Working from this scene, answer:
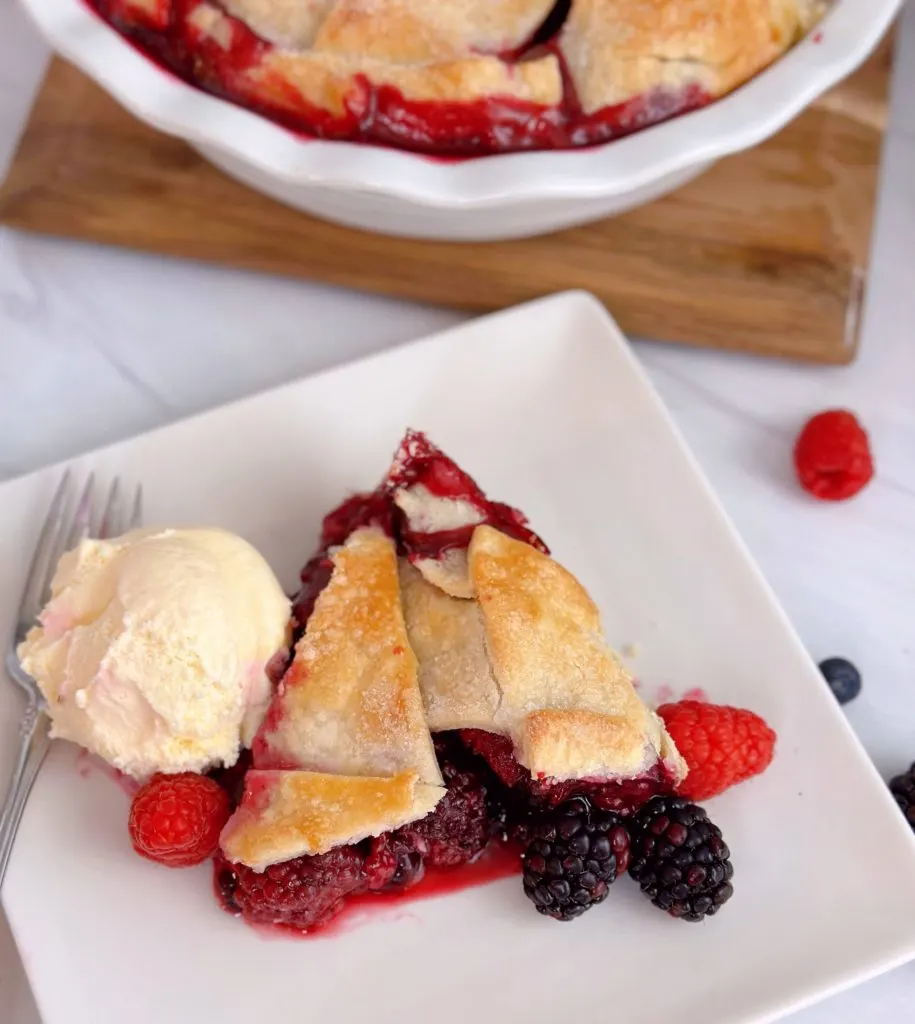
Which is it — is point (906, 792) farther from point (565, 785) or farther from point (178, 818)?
point (178, 818)

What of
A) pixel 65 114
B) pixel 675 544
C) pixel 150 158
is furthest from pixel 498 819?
pixel 65 114

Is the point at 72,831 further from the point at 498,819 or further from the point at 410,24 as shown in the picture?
the point at 410,24

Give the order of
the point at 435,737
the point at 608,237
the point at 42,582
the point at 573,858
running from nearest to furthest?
the point at 573,858, the point at 435,737, the point at 42,582, the point at 608,237

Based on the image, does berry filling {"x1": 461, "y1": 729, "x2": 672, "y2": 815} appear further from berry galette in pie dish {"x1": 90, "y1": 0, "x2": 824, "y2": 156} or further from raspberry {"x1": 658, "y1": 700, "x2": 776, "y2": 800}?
berry galette in pie dish {"x1": 90, "y1": 0, "x2": 824, "y2": 156}

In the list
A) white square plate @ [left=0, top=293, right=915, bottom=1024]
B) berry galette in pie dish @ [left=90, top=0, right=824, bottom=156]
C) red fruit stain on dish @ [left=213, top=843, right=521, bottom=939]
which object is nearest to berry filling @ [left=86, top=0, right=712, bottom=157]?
berry galette in pie dish @ [left=90, top=0, right=824, bottom=156]

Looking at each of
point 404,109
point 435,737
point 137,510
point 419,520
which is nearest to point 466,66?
point 404,109
